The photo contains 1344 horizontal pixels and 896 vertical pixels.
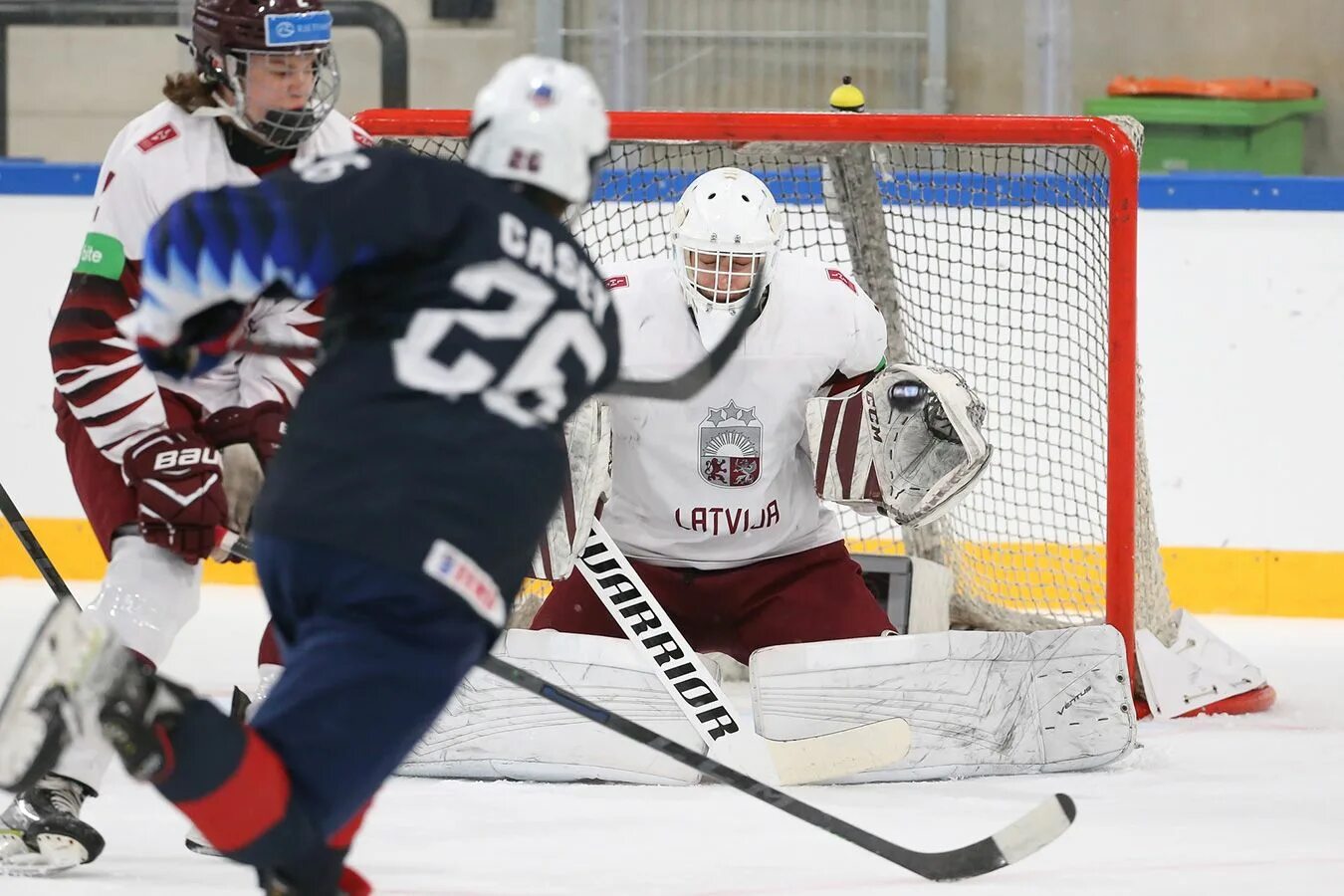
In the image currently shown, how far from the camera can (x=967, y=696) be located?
294cm

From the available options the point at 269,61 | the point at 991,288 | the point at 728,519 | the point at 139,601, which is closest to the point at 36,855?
the point at 139,601

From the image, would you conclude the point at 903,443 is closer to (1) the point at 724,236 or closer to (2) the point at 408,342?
(1) the point at 724,236

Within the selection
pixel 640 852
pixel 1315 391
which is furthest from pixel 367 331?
pixel 1315 391

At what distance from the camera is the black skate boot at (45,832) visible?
2.26 m

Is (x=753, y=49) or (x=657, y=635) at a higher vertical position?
(x=753, y=49)

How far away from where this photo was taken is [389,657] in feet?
5.28

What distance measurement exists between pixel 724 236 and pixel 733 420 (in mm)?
338

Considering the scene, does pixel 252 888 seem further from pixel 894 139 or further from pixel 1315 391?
pixel 1315 391

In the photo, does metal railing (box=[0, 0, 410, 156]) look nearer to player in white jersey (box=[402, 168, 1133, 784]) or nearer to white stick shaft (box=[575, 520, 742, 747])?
player in white jersey (box=[402, 168, 1133, 784])

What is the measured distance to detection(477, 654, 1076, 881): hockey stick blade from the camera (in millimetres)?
2297

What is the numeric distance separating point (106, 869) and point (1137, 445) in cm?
186

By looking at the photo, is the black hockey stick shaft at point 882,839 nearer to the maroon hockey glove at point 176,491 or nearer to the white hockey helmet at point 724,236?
the maroon hockey glove at point 176,491

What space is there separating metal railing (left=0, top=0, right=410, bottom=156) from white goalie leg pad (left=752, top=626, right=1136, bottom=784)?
2.70m

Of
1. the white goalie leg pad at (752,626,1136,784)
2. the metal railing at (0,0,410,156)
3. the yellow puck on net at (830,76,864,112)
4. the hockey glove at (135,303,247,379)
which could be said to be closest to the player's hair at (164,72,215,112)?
the hockey glove at (135,303,247,379)
